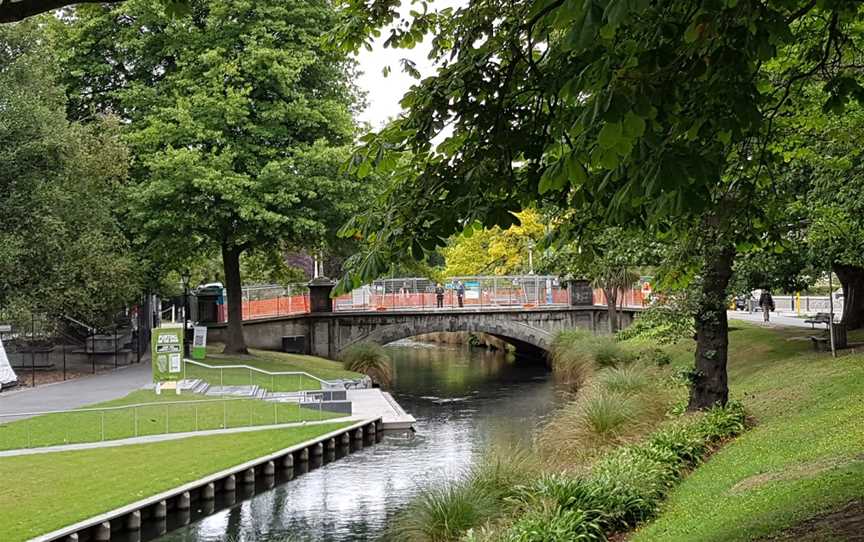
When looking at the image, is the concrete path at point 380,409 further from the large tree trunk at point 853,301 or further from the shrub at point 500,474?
the large tree trunk at point 853,301

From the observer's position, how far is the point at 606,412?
16.3 m

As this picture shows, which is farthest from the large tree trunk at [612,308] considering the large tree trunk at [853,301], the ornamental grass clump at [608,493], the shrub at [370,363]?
the ornamental grass clump at [608,493]

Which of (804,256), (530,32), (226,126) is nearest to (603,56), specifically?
(530,32)

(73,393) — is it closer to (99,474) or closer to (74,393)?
(74,393)

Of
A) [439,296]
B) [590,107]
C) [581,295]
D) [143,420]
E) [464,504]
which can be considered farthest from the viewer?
[581,295]

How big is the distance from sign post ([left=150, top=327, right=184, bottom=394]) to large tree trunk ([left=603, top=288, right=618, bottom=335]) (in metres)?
22.2

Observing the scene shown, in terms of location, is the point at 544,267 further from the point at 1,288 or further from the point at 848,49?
the point at 848,49

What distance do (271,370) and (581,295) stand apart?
1859 centimetres

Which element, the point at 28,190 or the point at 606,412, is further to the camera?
the point at 28,190

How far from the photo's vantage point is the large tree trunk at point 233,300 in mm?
32469

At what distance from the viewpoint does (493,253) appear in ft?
178

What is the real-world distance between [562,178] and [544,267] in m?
21.0

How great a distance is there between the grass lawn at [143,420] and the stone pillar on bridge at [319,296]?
1688cm

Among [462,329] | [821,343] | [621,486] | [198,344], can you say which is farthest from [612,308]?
[621,486]
